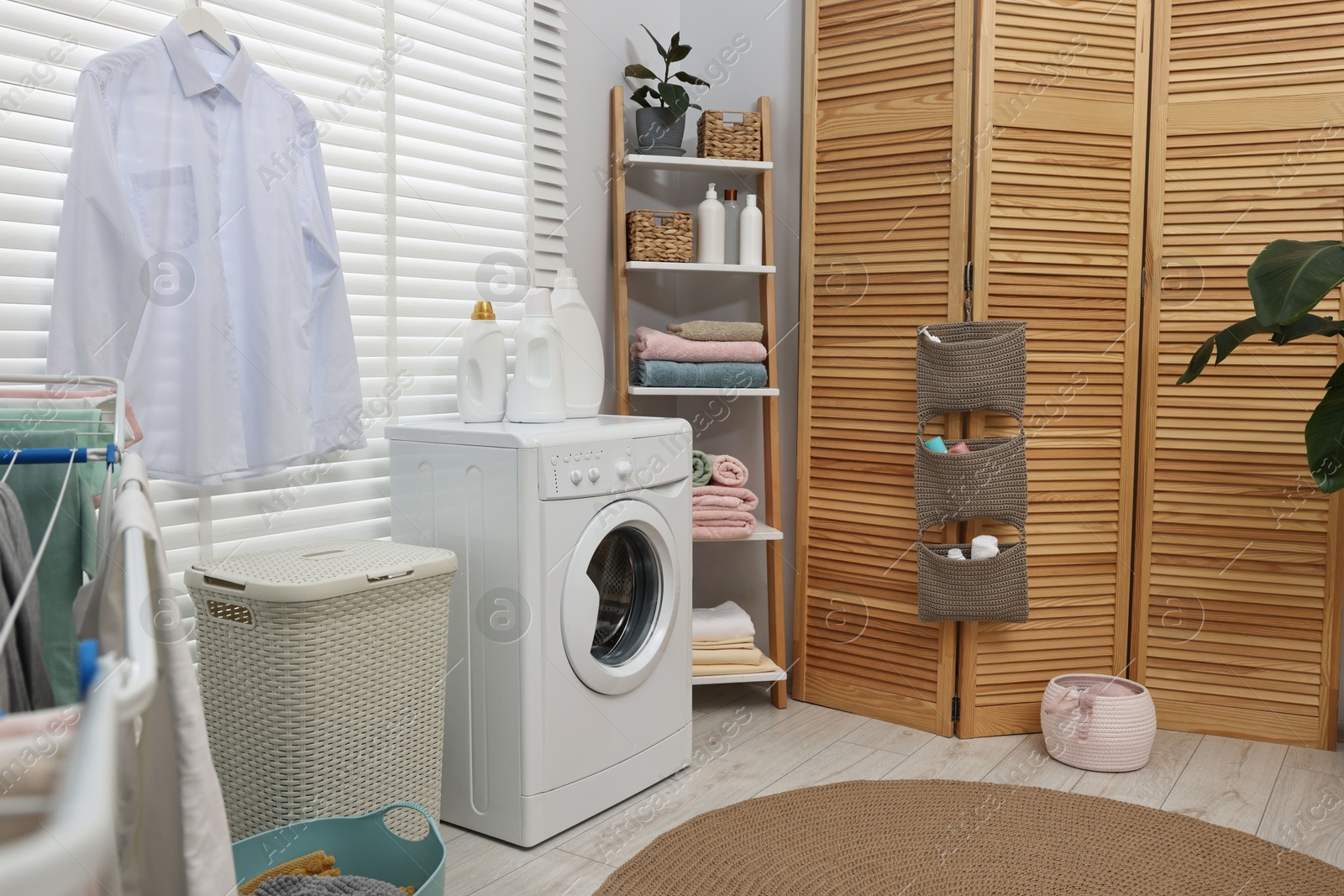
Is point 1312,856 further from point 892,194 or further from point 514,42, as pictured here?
point 514,42

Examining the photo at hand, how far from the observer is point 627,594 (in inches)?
90.5

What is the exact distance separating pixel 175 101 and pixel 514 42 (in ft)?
3.43

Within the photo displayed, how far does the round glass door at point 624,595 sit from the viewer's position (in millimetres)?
2242

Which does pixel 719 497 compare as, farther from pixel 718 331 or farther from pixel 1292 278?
pixel 1292 278

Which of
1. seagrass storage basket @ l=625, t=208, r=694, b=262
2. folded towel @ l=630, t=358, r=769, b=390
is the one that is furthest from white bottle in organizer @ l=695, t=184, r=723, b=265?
folded towel @ l=630, t=358, r=769, b=390

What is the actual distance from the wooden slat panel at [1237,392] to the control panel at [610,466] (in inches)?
52.9

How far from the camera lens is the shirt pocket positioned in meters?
1.72

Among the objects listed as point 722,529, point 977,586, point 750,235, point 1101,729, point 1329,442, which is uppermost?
point 750,235

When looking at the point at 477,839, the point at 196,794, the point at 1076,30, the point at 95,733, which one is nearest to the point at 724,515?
the point at 477,839

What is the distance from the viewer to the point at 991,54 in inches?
99.3

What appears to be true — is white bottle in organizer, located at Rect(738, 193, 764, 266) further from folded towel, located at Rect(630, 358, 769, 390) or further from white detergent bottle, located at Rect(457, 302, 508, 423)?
white detergent bottle, located at Rect(457, 302, 508, 423)

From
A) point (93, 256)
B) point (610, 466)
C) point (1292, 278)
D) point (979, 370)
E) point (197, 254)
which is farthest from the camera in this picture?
point (979, 370)

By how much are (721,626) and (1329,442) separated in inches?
60.3

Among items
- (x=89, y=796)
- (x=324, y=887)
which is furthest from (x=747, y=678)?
(x=89, y=796)
